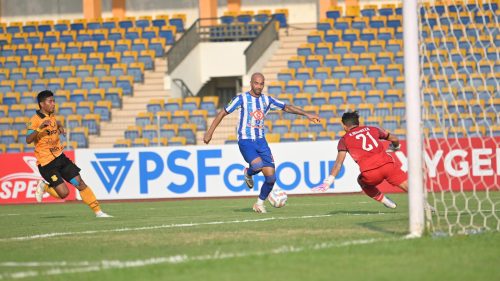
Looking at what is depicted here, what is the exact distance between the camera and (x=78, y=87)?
104 ft

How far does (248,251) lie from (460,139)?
45.6ft

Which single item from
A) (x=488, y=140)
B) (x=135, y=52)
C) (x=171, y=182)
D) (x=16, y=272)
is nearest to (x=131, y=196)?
(x=171, y=182)

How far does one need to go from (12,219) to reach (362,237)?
8.04 metres

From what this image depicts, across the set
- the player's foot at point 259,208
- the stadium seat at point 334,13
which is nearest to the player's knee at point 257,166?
the player's foot at point 259,208

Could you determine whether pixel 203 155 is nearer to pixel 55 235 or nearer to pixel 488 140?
pixel 488 140

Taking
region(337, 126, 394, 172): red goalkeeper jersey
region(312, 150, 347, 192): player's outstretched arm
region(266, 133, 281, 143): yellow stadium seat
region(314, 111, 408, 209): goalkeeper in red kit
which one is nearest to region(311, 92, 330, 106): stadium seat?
region(266, 133, 281, 143): yellow stadium seat

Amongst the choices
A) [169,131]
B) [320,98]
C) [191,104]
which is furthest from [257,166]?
[191,104]

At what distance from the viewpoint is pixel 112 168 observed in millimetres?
23516

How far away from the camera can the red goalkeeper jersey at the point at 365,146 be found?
44.2 feet

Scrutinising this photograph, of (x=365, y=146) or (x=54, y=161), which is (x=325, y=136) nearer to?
(x=54, y=161)

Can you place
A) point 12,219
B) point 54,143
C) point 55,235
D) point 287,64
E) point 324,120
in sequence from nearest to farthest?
1. point 55,235
2. point 54,143
3. point 12,219
4. point 324,120
5. point 287,64

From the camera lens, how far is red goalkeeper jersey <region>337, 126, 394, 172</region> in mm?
13461

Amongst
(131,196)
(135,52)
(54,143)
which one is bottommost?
(131,196)

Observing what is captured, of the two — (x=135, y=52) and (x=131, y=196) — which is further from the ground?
(x=135, y=52)
